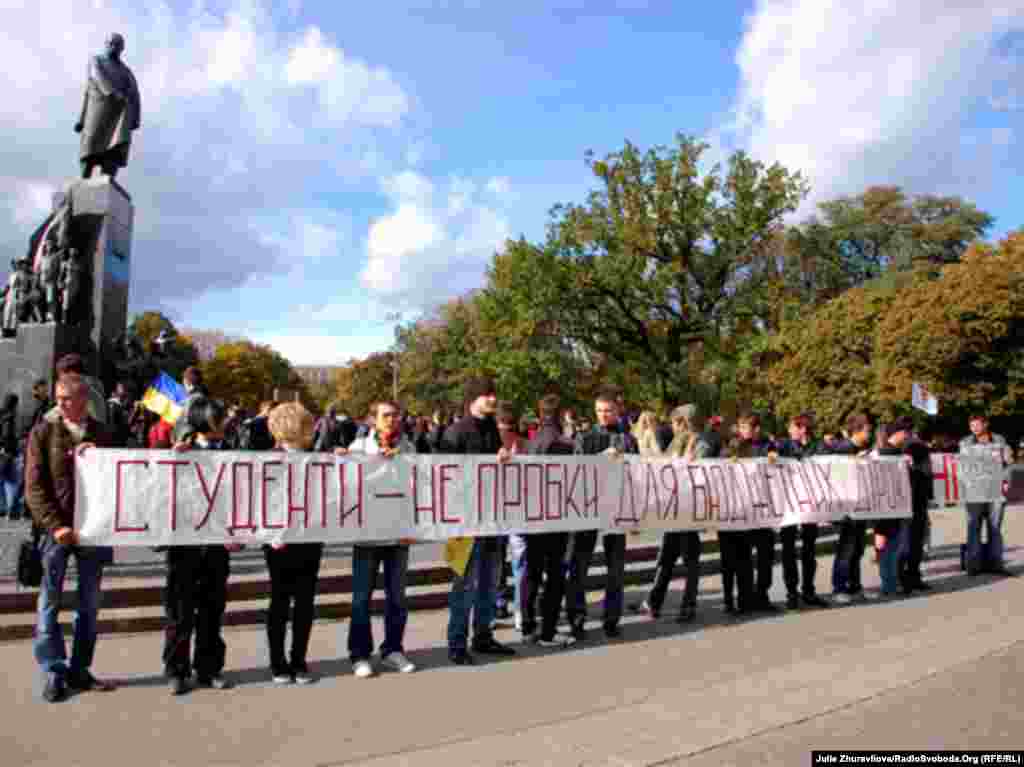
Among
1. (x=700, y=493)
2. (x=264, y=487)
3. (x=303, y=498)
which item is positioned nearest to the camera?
(x=264, y=487)

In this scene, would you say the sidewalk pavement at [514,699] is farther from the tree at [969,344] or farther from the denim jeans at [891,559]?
the tree at [969,344]

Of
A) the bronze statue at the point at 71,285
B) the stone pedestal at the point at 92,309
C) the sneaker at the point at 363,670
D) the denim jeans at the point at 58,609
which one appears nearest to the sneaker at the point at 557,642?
the sneaker at the point at 363,670

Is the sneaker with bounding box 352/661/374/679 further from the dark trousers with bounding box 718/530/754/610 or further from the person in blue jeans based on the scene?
the dark trousers with bounding box 718/530/754/610

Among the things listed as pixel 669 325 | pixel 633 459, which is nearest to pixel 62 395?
pixel 633 459

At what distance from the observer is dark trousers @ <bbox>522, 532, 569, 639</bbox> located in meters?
7.57

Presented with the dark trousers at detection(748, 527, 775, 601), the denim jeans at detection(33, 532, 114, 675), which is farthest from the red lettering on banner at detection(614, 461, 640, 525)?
the denim jeans at detection(33, 532, 114, 675)

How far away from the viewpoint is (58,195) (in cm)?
1770

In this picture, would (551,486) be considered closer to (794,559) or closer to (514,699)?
(514,699)

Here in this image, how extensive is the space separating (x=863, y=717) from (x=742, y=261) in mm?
32268

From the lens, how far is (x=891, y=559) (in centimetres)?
1018

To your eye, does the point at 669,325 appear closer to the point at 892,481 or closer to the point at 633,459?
the point at 892,481

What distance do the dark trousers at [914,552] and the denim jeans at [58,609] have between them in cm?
842

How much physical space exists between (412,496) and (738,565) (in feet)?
11.8

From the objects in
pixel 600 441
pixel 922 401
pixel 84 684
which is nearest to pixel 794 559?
pixel 600 441
